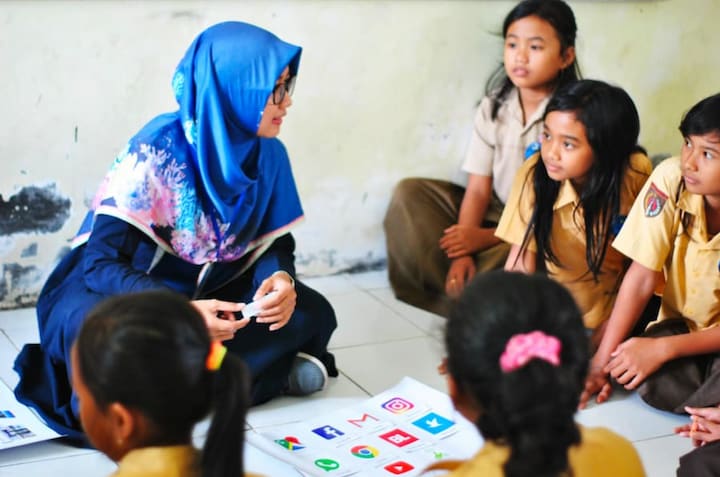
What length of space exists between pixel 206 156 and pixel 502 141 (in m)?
1.12

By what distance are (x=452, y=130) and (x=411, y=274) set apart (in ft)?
1.50

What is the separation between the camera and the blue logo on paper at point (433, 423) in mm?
2086

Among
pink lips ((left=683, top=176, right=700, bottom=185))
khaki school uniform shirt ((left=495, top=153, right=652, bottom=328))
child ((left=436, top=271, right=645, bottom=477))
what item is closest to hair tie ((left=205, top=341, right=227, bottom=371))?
child ((left=436, top=271, right=645, bottom=477))

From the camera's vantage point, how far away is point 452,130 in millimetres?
3072

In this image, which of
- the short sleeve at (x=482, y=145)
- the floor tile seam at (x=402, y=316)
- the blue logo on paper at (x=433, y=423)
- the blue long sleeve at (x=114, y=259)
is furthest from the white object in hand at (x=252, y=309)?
the short sleeve at (x=482, y=145)

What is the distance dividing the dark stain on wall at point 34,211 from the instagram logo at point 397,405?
39.2 inches

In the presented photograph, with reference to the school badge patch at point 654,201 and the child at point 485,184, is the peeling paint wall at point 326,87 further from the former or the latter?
the school badge patch at point 654,201

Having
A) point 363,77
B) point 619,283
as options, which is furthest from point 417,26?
point 619,283

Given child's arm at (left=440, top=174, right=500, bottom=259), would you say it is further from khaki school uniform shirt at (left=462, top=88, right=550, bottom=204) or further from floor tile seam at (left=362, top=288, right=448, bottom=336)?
floor tile seam at (left=362, top=288, right=448, bottom=336)

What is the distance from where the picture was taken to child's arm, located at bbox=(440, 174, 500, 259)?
2906mm

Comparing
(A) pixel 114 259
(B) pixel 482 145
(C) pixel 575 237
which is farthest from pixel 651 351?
(A) pixel 114 259

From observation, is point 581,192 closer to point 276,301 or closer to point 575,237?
point 575,237

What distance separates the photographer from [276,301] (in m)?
2.07

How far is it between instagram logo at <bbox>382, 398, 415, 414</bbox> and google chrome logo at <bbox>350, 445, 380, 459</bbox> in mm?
177
